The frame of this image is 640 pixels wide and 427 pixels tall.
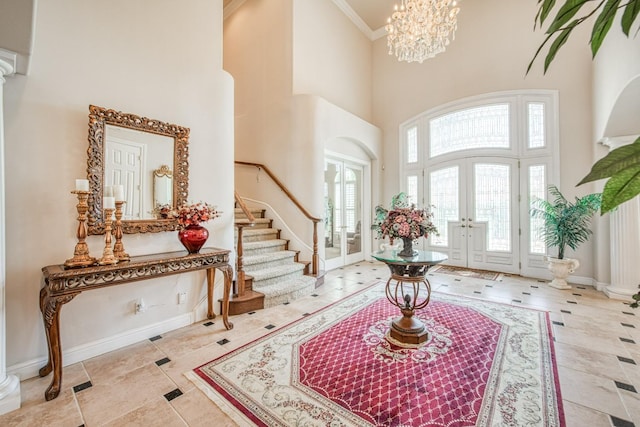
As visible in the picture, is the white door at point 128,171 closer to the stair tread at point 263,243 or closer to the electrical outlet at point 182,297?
the electrical outlet at point 182,297

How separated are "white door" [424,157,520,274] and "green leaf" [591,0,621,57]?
18.9 ft

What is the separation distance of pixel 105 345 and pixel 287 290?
2.17 metres

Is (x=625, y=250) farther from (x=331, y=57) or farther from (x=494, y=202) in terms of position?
(x=331, y=57)

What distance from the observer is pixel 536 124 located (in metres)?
5.68

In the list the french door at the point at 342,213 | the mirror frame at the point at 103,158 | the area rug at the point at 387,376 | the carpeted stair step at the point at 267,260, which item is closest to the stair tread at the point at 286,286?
the carpeted stair step at the point at 267,260

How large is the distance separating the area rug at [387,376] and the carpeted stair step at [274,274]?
1.03m

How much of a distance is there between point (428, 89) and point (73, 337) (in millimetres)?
7524

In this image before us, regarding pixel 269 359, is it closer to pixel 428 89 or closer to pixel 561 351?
pixel 561 351

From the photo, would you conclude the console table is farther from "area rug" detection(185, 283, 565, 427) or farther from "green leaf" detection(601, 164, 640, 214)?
"green leaf" detection(601, 164, 640, 214)

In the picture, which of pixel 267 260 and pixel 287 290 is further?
pixel 267 260

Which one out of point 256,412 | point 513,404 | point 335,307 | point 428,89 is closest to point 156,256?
point 256,412

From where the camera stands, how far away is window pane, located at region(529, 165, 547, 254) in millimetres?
5602

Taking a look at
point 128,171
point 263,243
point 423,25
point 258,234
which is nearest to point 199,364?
point 128,171

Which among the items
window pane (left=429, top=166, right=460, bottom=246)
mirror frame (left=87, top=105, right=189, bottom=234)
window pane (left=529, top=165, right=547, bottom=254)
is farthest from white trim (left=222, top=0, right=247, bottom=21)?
window pane (left=529, top=165, right=547, bottom=254)
